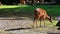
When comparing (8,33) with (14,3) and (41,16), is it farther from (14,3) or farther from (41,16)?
(14,3)

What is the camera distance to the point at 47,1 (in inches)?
1455

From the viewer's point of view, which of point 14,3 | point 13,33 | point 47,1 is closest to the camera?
point 13,33

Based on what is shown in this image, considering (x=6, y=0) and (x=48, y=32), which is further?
(x=6, y=0)

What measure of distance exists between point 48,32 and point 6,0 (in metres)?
25.3

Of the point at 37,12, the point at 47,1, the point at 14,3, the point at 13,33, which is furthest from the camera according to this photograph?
the point at 47,1

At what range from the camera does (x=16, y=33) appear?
9359 millimetres

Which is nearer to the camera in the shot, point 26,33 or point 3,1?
point 26,33

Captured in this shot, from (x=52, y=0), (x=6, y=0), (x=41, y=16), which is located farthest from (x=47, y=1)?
(x=41, y=16)

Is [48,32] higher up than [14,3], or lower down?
higher up

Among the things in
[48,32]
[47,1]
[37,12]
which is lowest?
[47,1]

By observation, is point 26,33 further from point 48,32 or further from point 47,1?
point 47,1

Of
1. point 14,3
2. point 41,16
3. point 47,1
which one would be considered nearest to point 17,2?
point 14,3

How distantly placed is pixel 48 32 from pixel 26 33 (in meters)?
0.90

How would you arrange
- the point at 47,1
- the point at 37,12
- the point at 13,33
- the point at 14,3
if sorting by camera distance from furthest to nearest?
1. the point at 47,1
2. the point at 14,3
3. the point at 37,12
4. the point at 13,33
